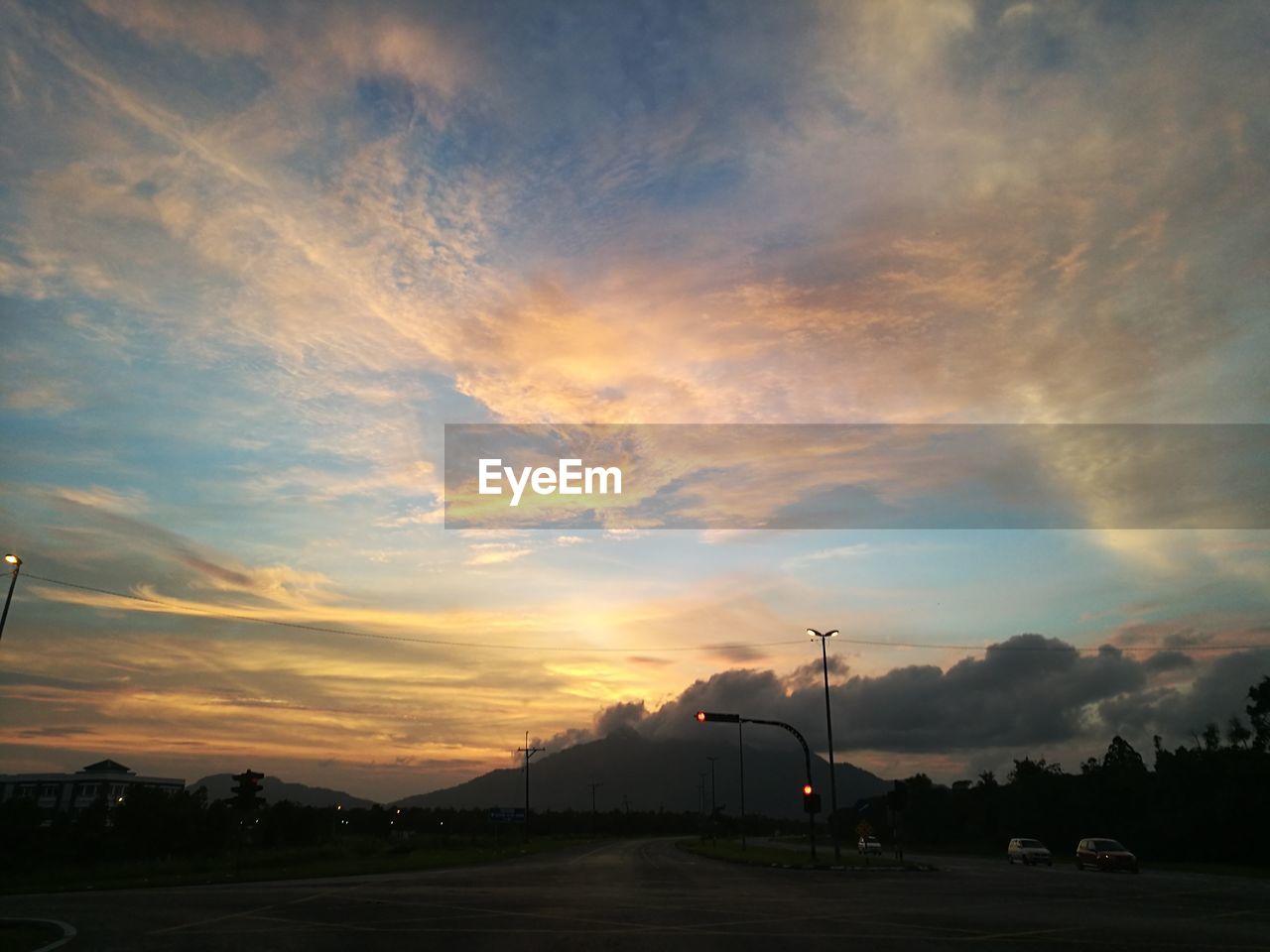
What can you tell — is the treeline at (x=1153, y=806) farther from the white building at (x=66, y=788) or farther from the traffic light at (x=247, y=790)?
the white building at (x=66, y=788)

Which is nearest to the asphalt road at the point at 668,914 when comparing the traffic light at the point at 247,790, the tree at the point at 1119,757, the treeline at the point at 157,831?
the traffic light at the point at 247,790

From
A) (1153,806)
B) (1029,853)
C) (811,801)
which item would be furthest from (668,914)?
(1153,806)

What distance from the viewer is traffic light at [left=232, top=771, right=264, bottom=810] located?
116 feet

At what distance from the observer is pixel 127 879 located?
4472 centimetres

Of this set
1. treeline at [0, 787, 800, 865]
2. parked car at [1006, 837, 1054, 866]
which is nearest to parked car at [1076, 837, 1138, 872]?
parked car at [1006, 837, 1054, 866]

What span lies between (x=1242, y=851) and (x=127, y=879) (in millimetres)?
76632

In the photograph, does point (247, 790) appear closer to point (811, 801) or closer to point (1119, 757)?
point (811, 801)

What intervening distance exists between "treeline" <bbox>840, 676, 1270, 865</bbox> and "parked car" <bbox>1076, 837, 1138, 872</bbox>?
10234 mm

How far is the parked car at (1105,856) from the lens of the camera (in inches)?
1852

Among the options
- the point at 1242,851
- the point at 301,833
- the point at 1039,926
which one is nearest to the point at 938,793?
the point at 1242,851

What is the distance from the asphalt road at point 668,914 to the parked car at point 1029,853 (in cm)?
2142

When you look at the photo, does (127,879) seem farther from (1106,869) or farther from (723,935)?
(1106,869)

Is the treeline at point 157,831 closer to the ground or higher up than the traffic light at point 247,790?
closer to the ground

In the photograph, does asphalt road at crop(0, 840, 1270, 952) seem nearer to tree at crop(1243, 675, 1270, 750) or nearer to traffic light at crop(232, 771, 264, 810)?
traffic light at crop(232, 771, 264, 810)
